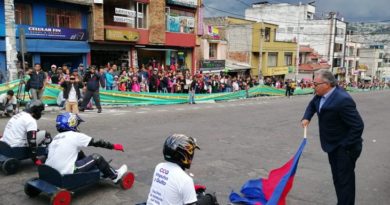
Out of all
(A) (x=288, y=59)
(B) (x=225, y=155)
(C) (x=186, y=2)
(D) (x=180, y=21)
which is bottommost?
(B) (x=225, y=155)

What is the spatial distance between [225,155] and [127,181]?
2.88 meters

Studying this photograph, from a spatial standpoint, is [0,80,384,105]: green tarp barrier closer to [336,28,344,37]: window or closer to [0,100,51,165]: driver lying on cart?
[0,100,51,165]: driver lying on cart

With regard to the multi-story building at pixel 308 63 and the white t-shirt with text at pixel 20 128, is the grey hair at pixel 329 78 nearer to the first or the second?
the white t-shirt with text at pixel 20 128

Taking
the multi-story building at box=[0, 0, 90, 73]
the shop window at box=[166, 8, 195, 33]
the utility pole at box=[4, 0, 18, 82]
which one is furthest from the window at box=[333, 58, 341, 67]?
the utility pole at box=[4, 0, 18, 82]

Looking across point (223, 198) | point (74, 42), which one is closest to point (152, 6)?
point (74, 42)

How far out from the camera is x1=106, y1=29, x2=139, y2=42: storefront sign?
23.5m

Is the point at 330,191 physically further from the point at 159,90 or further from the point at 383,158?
the point at 159,90

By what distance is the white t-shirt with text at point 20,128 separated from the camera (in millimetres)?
5914

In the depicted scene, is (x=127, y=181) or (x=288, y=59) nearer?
(x=127, y=181)

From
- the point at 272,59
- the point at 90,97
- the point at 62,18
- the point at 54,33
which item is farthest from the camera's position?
the point at 272,59

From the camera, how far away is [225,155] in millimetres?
7965

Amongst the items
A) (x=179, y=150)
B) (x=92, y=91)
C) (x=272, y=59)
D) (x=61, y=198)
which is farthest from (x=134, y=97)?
(x=272, y=59)

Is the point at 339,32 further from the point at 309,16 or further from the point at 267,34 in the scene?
the point at 267,34

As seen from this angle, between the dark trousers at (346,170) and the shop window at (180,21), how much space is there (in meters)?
25.2
